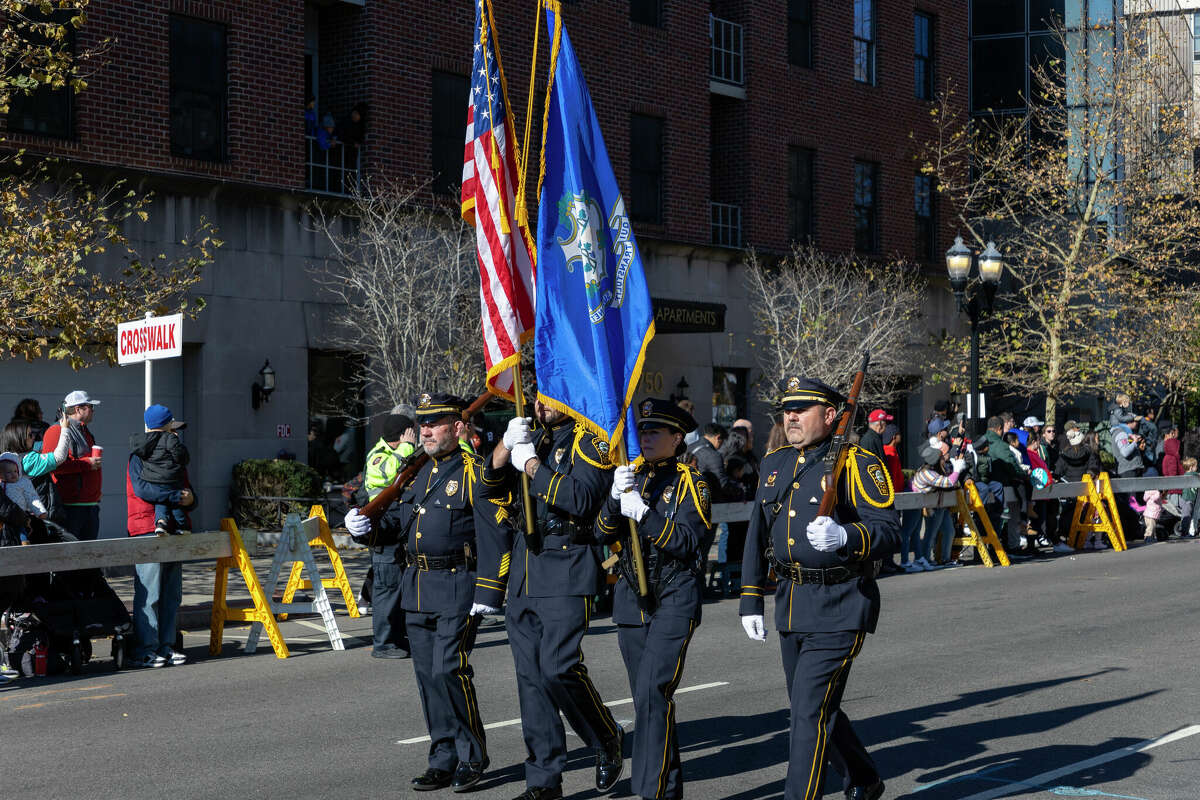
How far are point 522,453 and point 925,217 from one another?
26.7 meters

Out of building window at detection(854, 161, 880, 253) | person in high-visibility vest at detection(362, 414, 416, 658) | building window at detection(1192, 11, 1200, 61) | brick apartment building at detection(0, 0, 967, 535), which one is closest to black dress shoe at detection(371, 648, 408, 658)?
person in high-visibility vest at detection(362, 414, 416, 658)

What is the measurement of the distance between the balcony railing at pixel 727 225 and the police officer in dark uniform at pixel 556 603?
821 inches

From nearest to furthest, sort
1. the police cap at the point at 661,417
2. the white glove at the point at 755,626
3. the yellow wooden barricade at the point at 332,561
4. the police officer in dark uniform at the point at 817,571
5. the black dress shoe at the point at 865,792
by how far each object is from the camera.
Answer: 1. the police officer in dark uniform at the point at 817,571
2. the white glove at the point at 755,626
3. the black dress shoe at the point at 865,792
4. the police cap at the point at 661,417
5. the yellow wooden barricade at the point at 332,561

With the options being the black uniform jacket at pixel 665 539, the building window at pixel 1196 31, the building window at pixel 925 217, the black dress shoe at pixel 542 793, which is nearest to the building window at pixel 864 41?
the building window at pixel 925 217

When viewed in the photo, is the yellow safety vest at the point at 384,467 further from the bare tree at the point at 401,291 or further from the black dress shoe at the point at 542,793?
the bare tree at the point at 401,291

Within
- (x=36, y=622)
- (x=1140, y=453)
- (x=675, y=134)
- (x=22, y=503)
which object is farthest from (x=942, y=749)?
(x=675, y=134)

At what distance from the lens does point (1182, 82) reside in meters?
35.6

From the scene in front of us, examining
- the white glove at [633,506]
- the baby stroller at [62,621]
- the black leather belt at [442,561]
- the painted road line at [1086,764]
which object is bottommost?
the painted road line at [1086,764]

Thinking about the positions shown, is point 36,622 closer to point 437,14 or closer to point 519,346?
point 519,346

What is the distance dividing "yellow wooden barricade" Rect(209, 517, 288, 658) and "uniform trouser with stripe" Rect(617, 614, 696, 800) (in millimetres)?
5666

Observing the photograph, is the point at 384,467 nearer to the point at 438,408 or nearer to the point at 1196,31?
the point at 438,408

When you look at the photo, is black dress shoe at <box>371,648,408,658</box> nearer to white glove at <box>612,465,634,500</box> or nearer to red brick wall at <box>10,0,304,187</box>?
white glove at <box>612,465,634,500</box>

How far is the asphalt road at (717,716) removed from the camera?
276 inches

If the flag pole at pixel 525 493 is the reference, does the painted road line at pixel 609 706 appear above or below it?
below
